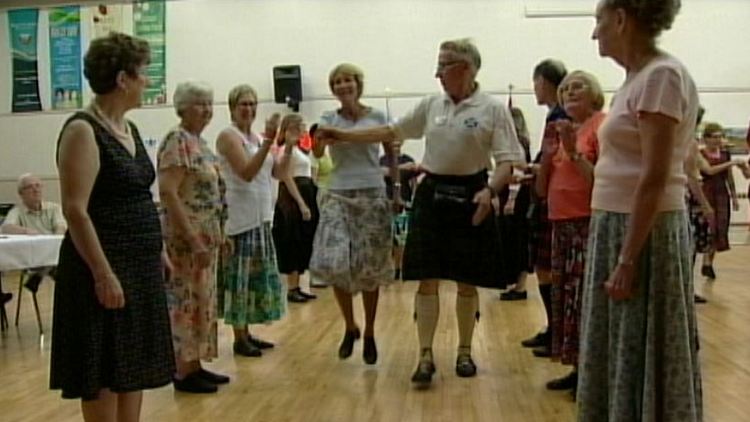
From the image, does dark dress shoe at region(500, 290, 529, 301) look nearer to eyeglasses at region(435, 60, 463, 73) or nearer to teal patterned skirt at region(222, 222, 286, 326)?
teal patterned skirt at region(222, 222, 286, 326)

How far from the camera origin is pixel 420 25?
33.6 ft

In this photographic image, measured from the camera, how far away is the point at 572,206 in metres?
3.29

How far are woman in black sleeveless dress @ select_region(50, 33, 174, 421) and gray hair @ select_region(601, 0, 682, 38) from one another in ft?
4.29

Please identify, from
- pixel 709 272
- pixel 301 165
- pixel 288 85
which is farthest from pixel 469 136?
pixel 288 85

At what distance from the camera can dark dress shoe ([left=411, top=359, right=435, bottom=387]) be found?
11.8 feet

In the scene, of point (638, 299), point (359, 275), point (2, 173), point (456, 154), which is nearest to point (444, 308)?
point (359, 275)

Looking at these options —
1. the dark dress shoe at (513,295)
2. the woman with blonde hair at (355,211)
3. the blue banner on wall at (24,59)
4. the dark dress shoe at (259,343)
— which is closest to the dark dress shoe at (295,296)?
the dark dress shoe at (513,295)

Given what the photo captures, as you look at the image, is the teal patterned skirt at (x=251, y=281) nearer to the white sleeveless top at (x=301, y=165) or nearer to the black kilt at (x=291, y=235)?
the black kilt at (x=291, y=235)

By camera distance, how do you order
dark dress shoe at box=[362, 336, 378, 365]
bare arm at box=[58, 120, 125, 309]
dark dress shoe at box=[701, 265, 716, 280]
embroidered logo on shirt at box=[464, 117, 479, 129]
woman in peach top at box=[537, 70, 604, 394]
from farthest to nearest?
dark dress shoe at box=[701, 265, 716, 280] → dark dress shoe at box=[362, 336, 378, 365] → embroidered logo on shirt at box=[464, 117, 479, 129] → woman in peach top at box=[537, 70, 604, 394] → bare arm at box=[58, 120, 125, 309]

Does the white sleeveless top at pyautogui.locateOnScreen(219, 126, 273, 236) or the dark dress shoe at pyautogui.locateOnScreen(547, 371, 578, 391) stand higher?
the white sleeveless top at pyautogui.locateOnScreen(219, 126, 273, 236)

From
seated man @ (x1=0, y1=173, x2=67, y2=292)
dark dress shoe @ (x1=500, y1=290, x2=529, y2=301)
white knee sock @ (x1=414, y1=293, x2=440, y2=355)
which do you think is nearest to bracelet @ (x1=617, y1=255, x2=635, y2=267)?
white knee sock @ (x1=414, y1=293, x2=440, y2=355)

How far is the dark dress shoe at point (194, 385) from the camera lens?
3.60 meters

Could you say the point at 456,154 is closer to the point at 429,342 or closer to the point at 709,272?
the point at 429,342

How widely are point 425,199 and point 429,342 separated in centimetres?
64
